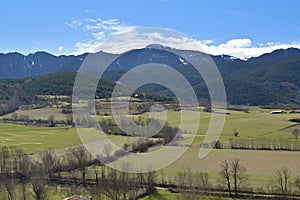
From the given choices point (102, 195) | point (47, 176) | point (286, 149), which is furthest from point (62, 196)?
point (286, 149)

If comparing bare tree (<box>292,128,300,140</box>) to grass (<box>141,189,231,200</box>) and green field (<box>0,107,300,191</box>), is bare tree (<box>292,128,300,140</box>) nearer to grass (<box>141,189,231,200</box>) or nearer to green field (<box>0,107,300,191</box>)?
green field (<box>0,107,300,191</box>)

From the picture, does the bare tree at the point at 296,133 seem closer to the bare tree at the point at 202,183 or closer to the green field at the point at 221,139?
the green field at the point at 221,139

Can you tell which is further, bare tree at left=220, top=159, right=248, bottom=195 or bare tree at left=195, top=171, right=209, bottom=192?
bare tree at left=220, top=159, right=248, bottom=195

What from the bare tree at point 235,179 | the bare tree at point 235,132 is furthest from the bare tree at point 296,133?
the bare tree at point 235,179

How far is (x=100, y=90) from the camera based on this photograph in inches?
5463

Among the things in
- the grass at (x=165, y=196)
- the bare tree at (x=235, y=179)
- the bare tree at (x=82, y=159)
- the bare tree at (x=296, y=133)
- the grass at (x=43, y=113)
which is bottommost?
the grass at (x=165, y=196)

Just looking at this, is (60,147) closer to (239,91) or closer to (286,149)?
(286,149)

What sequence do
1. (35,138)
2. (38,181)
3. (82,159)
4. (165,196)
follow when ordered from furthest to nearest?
(35,138) < (82,159) < (165,196) < (38,181)

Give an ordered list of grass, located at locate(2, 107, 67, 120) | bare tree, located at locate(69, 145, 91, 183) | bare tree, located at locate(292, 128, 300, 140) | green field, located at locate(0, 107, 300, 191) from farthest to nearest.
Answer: grass, located at locate(2, 107, 67, 120)
bare tree, located at locate(292, 128, 300, 140)
green field, located at locate(0, 107, 300, 191)
bare tree, located at locate(69, 145, 91, 183)

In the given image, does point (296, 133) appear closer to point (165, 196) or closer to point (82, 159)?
point (165, 196)

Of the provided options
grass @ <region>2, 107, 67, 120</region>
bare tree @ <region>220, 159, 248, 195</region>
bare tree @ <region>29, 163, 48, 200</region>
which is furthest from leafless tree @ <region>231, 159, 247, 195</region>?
grass @ <region>2, 107, 67, 120</region>

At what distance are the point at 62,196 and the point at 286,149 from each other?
32658 millimetres

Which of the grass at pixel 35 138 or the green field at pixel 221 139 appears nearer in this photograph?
the green field at pixel 221 139

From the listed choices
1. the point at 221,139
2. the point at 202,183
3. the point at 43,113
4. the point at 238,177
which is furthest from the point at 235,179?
the point at 43,113
